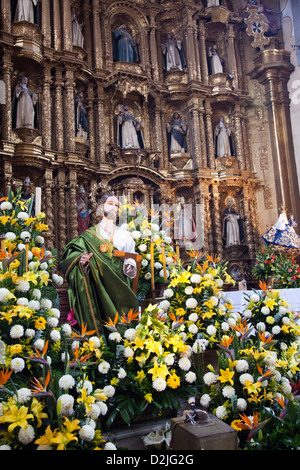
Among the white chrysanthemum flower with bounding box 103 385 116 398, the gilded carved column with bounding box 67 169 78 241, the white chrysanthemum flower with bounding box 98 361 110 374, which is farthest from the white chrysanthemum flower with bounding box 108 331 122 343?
the gilded carved column with bounding box 67 169 78 241

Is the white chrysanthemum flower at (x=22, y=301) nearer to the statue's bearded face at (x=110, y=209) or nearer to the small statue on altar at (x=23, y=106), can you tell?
the statue's bearded face at (x=110, y=209)

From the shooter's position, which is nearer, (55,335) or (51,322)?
(55,335)

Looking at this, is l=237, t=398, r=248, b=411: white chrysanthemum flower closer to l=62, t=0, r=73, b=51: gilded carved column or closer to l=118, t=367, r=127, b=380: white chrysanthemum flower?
l=118, t=367, r=127, b=380: white chrysanthemum flower

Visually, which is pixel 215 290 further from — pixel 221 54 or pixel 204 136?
pixel 221 54

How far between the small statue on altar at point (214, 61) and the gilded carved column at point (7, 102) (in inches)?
274

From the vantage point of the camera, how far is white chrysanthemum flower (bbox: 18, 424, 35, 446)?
2.29m

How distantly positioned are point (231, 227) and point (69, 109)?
5999 mm

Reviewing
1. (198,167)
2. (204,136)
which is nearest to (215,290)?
(198,167)

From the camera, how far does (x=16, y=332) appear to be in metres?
3.04

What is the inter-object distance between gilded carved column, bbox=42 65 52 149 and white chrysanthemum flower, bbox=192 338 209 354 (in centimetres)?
795

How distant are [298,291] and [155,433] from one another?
5.04m

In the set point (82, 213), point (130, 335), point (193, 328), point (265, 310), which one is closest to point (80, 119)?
point (82, 213)

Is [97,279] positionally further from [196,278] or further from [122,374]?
[122,374]

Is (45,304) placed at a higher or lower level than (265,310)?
higher
